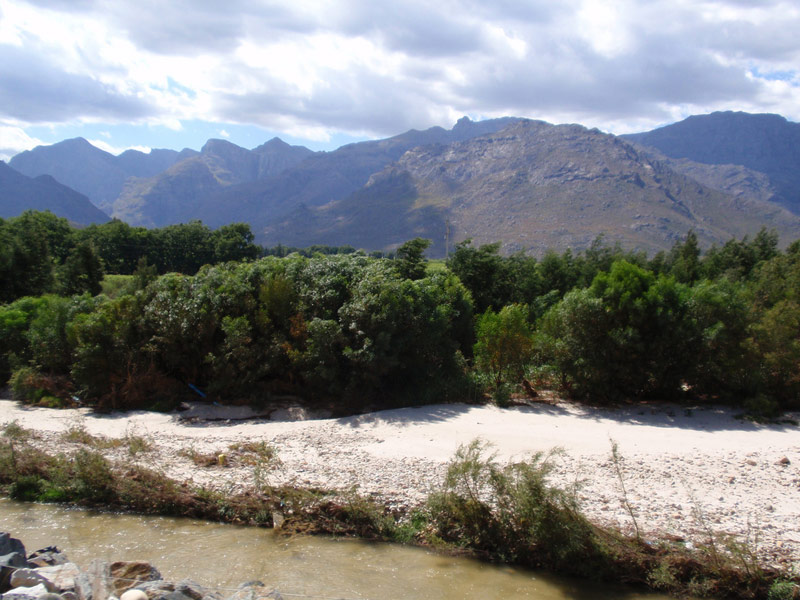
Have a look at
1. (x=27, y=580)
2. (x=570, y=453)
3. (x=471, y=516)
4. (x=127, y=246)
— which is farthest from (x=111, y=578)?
(x=127, y=246)

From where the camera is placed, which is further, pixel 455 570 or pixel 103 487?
pixel 103 487

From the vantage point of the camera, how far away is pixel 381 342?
57.3ft

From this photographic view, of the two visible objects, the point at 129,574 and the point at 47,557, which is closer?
the point at 129,574

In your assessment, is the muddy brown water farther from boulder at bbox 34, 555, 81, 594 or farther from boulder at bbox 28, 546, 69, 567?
boulder at bbox 34, 555, 81, 594

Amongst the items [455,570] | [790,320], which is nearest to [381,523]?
[455,570]

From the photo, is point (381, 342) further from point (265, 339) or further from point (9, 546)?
point (9, 546)

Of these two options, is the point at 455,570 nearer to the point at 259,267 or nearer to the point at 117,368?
the point at 259,267

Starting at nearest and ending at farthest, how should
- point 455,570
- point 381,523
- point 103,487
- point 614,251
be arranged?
point 455,570, point 381,523, point 103,487, point 614,251

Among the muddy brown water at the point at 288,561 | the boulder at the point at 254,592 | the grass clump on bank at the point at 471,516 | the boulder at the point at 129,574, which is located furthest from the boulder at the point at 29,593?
the grass clump on bank at the point at 471,516

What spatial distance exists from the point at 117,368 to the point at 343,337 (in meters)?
9.40

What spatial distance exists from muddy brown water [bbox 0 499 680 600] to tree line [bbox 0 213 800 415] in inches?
278

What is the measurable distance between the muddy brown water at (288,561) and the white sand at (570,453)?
1435mm

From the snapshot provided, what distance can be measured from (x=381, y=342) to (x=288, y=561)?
8274 millimetres

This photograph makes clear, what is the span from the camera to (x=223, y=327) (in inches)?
729
